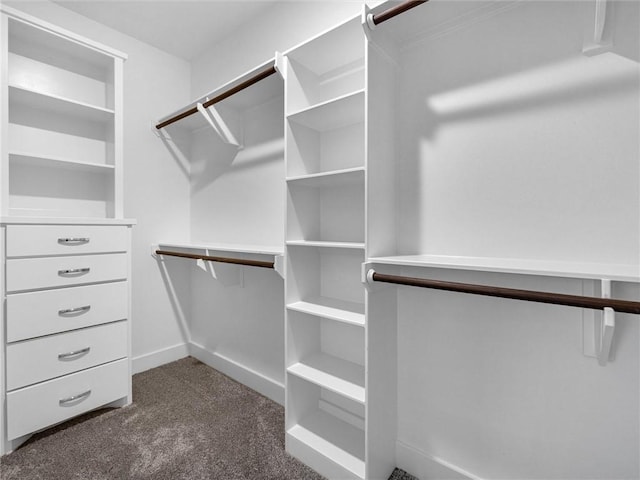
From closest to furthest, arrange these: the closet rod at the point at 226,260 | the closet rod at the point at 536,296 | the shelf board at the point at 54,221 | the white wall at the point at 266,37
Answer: the closet rod at the point at 536,296
the shelf board at the point at 54,221
the closet rod at the point at 226,260
the white wall at the point at 266,37

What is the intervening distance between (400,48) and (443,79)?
260 millimetres

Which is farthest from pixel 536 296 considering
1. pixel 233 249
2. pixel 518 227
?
pixel 233 249

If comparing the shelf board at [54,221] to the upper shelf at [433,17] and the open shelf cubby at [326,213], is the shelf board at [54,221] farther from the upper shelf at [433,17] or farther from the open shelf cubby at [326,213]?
the upper shelf at [433,17]

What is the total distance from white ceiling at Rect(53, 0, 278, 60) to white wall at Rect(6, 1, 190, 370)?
0.12 metres

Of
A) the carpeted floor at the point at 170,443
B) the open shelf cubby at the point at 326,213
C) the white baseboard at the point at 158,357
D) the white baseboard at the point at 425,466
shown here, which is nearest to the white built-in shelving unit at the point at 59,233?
the carpeted floor at the point at 170,443

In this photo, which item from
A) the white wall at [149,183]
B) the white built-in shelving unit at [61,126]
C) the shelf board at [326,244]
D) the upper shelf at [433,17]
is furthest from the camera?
the white wall at [149,183]

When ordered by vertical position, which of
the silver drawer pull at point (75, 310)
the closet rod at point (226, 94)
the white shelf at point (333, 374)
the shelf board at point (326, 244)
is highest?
the closet rod at point (226, 94)

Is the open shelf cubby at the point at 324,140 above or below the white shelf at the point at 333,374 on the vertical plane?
above

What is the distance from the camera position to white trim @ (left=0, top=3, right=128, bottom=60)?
161cm

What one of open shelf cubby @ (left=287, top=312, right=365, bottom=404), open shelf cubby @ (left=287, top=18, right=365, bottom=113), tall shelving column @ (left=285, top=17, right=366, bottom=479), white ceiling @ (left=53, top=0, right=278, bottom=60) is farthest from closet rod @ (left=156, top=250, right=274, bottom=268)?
white ceiling @ (left=53, top=0, right=278, bottom=60)

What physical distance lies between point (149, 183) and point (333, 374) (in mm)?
2031

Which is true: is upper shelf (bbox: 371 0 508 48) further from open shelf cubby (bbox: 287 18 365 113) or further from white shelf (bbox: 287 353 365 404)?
white shelf (bbox: 287 353 365 404)

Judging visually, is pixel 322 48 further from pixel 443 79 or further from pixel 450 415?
pixel 450 415

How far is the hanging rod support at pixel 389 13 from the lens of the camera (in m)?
1.08
